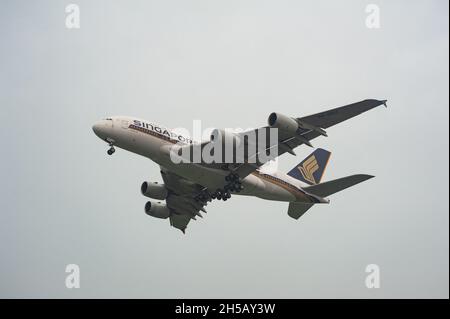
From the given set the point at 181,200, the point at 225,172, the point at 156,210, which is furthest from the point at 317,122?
the point at 156,210

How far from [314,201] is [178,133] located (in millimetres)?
11388

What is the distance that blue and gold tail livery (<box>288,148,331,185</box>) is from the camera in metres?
48.0

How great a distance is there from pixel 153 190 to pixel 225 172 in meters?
6.64

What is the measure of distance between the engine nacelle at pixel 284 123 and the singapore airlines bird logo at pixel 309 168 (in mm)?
10841

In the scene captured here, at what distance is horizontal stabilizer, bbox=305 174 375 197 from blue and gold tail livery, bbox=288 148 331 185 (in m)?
2.56

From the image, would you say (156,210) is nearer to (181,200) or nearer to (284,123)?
(181,200)

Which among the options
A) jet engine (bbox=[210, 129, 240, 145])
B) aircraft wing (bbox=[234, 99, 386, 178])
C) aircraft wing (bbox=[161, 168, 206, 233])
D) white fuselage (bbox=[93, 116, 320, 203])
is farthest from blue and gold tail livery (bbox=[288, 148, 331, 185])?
jet engine (bbox=[210, 129, 240, 145])

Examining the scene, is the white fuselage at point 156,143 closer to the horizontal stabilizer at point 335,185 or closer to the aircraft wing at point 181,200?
the aircraft wing at point 181,200

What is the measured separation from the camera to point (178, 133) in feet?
138

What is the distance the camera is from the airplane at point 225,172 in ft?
125

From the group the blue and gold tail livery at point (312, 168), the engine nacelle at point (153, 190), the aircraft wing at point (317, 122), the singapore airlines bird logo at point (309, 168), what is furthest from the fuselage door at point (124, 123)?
the singapore airlines bird logo at point (309, 168)

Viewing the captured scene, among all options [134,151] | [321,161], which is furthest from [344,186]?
[134,151]

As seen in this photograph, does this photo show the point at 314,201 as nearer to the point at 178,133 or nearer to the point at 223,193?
the point at 223,193

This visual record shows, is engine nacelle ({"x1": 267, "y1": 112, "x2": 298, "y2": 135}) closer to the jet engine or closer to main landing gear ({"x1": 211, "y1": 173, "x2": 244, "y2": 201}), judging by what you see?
the jet engine
